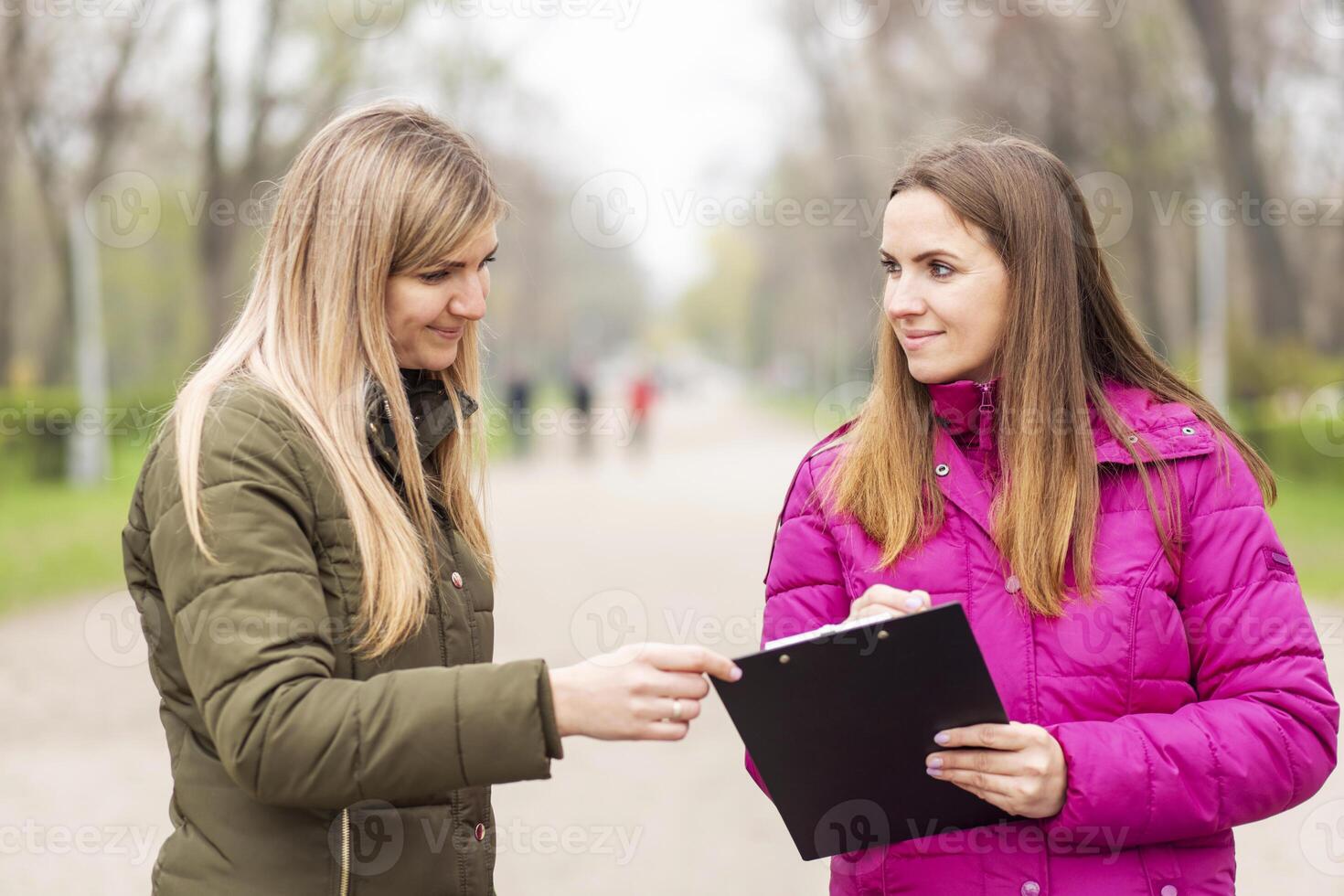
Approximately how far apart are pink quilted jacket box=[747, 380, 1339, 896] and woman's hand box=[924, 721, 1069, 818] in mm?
36

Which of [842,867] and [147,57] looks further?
[147,57]

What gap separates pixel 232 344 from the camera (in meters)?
2.22

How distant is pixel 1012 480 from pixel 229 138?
16.6 metres

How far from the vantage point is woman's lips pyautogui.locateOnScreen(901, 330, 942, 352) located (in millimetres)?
2516

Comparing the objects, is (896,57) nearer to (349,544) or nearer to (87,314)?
(87,314)

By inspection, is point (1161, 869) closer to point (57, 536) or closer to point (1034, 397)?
point (1034, 397)

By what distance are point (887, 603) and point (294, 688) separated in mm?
965

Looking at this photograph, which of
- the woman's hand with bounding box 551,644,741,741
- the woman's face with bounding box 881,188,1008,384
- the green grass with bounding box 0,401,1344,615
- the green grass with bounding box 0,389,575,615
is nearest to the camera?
the woman's hand with bounding box 551,644,741,741

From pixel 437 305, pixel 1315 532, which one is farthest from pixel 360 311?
pixel 1315 532

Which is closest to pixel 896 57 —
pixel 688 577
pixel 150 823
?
pixel 688 577
